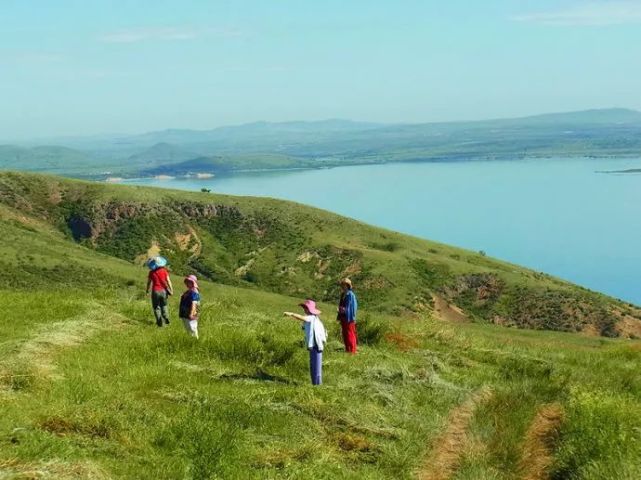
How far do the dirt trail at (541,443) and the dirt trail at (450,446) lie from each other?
1.06m

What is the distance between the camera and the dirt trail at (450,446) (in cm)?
992

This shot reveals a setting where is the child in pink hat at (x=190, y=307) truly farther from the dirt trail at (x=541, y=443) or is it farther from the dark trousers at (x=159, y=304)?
the dirt trail at (x=541, y=443)

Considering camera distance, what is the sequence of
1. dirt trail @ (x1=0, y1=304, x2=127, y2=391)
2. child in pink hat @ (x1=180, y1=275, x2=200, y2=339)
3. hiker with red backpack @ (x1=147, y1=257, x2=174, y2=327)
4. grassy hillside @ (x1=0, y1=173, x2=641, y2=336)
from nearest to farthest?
1. dirt trail @ (x1=0, y1=304, x2=127, y2=391)
2. child in pink hat @ (x1=180, y1=275, x2=200, y2=339)
3. hiker with red backpack @ (x1=147, y1=257, x2=174, y2=327)
4. grassy hillside @ (x1=0, y1=173, x2=641, y2=336)

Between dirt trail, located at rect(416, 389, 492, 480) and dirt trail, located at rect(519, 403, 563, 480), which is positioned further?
dirt trail, located at rect(519, 403, 563, 480)

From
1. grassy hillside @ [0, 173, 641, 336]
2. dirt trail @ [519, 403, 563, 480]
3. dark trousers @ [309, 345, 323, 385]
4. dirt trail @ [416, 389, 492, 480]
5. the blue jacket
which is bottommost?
grassy hillside @ [0, 173, 641, 336]

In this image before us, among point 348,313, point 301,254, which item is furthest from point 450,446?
point 301,254

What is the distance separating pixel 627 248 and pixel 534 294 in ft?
368

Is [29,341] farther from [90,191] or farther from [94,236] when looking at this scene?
[90,191]

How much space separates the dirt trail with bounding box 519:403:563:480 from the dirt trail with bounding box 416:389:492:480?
1063 mm

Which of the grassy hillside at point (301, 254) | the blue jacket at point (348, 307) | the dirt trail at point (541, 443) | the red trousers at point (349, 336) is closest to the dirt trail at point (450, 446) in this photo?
the dirt trail at point (541, 443)

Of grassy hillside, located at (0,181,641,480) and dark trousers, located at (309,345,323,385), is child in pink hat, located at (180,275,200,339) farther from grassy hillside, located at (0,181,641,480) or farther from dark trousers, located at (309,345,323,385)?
dark trousers, located at (309,345,323,385)

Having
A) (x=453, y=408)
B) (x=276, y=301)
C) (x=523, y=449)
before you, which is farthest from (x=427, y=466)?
(x=276, y=301)

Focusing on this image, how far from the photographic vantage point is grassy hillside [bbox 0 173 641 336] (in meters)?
101

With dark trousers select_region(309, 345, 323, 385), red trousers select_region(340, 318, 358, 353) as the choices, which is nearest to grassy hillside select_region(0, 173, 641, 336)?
red trousers select_region(340, 318, 358, 353)
